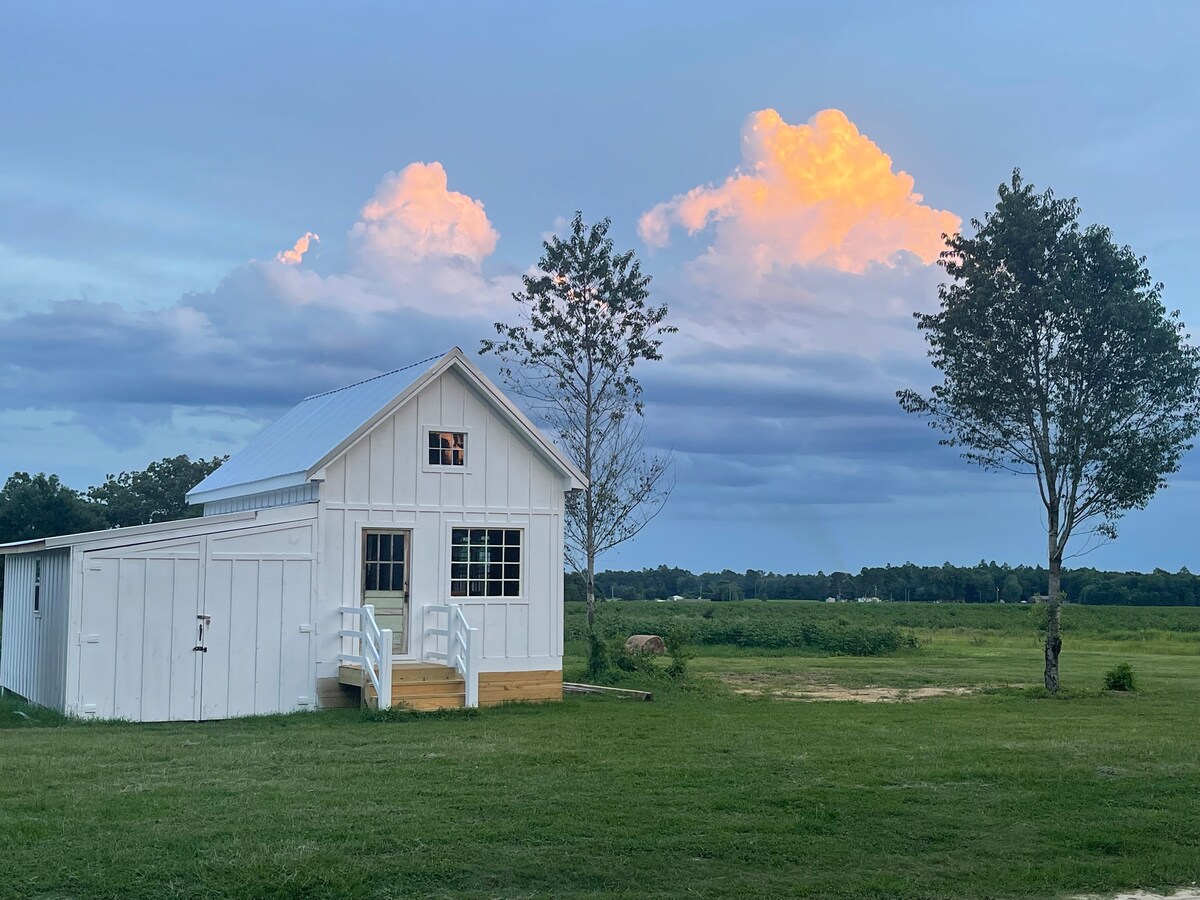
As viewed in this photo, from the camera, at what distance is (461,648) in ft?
61.4

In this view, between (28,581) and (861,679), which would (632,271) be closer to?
(861,679)

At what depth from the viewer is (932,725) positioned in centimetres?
1691

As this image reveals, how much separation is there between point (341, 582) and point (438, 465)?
2419 millimetres

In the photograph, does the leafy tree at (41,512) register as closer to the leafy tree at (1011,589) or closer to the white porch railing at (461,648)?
the white porch railing at (461,648)

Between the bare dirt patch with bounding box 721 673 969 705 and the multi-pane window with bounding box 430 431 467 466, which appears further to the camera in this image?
the bare dirt patch with bounding box 721 673 969 705

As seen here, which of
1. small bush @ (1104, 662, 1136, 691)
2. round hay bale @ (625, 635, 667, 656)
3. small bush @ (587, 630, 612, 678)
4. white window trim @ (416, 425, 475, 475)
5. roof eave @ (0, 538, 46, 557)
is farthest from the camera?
round hay bale @ (625, 635, 667, 656)

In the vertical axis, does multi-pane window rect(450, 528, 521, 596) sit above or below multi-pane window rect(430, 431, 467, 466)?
below

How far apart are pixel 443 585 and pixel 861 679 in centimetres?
1133

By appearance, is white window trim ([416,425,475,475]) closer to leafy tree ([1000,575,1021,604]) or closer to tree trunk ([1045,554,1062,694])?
tree trunk ([1045,554,1062,694])

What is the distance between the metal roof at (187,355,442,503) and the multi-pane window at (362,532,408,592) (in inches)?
60.2

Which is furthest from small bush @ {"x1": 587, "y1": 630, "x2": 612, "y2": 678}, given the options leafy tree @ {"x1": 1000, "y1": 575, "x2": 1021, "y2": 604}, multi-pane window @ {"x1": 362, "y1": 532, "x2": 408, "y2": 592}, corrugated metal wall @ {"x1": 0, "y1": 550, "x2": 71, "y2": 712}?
leafy tree @ {"x1": 1000, "y1": 575, "x2": 1021, "y2": 604}

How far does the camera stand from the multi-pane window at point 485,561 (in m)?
19.8

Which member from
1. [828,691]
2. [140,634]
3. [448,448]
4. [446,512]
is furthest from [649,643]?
[140,634]

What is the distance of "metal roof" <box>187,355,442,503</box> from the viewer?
19.5m
